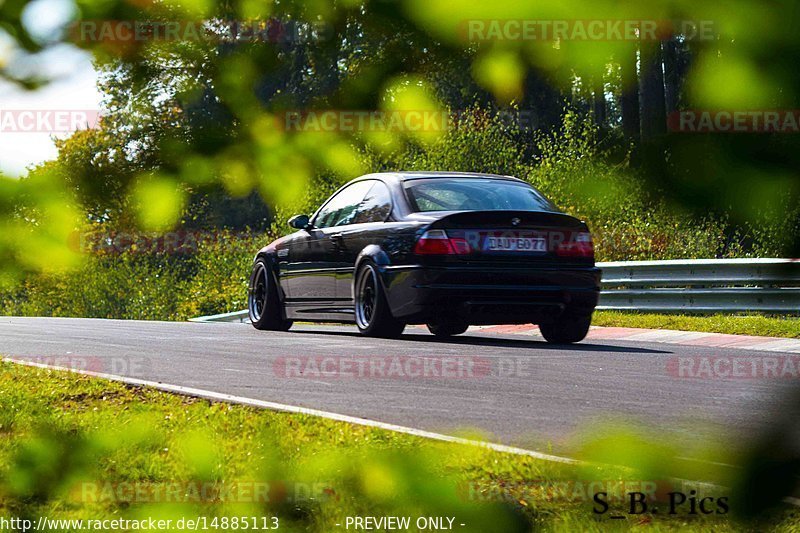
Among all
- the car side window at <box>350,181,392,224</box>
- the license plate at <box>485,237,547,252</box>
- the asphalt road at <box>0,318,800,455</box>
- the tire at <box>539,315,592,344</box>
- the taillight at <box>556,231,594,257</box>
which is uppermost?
the car side window at <box>350,181,392,224</box>

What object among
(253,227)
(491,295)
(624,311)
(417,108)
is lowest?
(624,311)

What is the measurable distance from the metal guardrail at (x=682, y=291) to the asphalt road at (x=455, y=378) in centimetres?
372

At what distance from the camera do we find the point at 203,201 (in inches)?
109

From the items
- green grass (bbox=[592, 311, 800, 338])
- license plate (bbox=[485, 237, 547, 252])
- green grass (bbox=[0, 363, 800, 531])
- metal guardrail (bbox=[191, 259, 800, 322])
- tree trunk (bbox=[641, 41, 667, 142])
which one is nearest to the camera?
tree trunk (bbox=[641, 41, 667, 142])

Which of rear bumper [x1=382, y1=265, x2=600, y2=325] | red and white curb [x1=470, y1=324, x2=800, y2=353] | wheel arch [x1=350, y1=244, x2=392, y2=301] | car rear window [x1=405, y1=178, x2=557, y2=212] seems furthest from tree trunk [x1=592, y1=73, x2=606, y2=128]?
red and white curb [x1=470, y1=324, x2=800, y2=353]

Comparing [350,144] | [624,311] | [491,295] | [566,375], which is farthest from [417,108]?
[624,311]

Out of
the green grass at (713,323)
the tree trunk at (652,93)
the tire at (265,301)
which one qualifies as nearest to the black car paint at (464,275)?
the tire at (265,301)

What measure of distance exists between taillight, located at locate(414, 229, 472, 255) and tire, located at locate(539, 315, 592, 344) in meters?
1.65

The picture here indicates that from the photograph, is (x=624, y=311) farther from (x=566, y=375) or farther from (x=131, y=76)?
(x=131, y=76)

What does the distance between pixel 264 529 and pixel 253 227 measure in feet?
2.48

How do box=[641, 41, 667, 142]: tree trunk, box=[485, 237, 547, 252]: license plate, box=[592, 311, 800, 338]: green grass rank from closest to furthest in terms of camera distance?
box=[641, 41, 667, 142]: tree trunk, box=[485, 237, 547, 252]: license plate, box=[592, 311, 800, 338]: green grass

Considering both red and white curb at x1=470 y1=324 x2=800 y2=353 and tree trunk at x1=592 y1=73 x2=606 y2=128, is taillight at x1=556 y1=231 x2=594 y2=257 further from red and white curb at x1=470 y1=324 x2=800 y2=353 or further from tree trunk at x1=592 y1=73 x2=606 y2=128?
tree trunk at x1=592 y1=73 x2=606 y2=128

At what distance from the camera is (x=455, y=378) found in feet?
28.9

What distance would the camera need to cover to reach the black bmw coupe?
10.9m
